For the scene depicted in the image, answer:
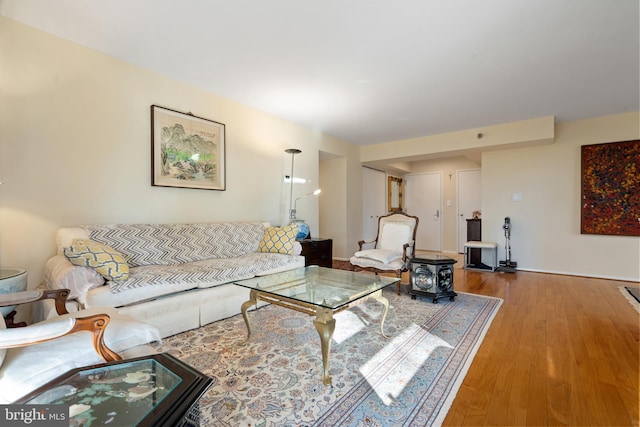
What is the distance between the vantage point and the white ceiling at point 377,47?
2045 mm

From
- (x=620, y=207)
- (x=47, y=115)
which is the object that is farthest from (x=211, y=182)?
(x=620, y=207)

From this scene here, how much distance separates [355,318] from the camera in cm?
263

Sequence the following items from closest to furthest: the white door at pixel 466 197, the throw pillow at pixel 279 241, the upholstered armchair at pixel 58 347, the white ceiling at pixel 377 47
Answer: the upholstered armchair at pixel 58 347 → the white ceiling at pixel 377 47 → the throw pillow at pixel 279 241 → the white door at pixel 466 197

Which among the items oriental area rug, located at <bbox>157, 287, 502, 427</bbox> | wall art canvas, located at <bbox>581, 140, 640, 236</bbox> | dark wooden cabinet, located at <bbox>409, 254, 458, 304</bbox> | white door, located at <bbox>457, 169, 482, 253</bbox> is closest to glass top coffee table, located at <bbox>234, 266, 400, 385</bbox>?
oriental area rug, located at <bbox>157, 287, 502, 427</bbox>

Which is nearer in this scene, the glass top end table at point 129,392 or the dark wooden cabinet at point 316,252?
the glass top end table at point 129,392

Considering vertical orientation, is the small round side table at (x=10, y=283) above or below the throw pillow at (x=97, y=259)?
below

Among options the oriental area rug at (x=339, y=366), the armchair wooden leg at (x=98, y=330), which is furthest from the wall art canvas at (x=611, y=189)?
the armchair wooden leg at (x=98, y=330)

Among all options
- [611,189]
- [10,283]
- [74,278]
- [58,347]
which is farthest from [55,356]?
[611,189]

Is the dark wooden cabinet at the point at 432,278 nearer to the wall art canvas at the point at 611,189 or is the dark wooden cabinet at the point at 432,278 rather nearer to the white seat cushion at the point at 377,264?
the white seat cushion at the point at 377,264

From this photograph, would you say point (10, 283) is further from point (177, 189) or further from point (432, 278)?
point (432, 278)

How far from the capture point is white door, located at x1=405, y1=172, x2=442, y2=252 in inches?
285

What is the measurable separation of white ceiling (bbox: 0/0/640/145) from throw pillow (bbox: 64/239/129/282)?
1725 millimetres

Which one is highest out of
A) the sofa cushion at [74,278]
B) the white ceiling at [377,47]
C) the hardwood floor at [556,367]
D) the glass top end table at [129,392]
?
the white ceiling at [377,47]

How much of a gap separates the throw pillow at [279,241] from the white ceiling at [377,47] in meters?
1.70
